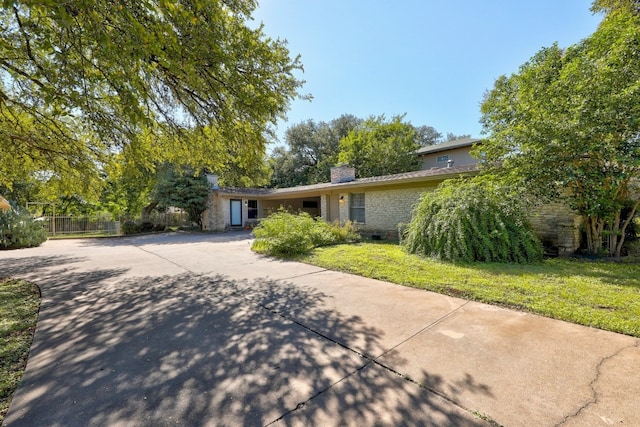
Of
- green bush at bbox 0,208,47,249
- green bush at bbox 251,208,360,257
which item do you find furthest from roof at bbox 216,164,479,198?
green bush at bbox 0,208,47,249

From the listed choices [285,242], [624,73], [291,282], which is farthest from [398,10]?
→ [291,282]

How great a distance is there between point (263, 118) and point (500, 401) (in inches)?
197

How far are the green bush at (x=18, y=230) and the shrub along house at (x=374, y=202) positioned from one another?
844cm

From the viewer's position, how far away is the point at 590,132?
17.4 feet

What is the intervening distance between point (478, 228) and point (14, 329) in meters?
8.54

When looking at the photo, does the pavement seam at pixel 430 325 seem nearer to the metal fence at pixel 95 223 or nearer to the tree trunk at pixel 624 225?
the tree trunk at pixel 624 225

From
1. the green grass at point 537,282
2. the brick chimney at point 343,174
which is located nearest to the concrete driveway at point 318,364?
the green grass at point 537,282

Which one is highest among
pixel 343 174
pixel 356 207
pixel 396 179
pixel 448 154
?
pixel 448 154

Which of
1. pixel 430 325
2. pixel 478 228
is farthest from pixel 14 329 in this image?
pixel 478 228

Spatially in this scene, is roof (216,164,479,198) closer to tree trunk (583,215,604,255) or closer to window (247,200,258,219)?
window (247,200,258,219)

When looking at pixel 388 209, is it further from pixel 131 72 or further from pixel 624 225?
pixel 131 72

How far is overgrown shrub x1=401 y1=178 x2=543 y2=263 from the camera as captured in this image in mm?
6633

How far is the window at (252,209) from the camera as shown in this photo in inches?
781

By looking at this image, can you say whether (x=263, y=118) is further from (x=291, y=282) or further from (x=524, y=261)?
(x=524, y=261)
